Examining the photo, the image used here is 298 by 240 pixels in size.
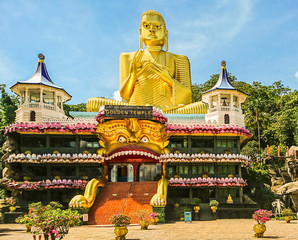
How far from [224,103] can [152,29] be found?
1558 centimetres

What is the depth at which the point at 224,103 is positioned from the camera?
40312mm

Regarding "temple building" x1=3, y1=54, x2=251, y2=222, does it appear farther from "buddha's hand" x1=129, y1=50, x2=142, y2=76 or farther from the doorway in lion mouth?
"buddha's hand" x1=129, y1=50, x2=142, y2=76

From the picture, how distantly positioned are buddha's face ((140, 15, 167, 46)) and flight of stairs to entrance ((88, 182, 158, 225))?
21.4 metres

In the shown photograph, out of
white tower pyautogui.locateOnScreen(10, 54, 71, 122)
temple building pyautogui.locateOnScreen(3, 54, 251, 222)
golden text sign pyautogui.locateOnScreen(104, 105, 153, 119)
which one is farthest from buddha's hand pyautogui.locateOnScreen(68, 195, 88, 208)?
white tower pyautogui.locateOnScreen(10, 54, 71, 122)

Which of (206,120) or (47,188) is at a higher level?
(206,120)

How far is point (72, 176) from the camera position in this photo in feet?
121

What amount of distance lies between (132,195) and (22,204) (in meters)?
10.5

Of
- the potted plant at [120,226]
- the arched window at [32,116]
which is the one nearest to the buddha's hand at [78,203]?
the potted plant at [120,226]

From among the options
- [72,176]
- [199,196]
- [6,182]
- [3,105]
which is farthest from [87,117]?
[3,105]

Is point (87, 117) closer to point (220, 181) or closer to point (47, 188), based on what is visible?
point (47, 188)

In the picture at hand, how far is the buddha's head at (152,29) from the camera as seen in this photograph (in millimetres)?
49750

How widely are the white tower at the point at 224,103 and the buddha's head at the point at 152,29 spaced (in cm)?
1236

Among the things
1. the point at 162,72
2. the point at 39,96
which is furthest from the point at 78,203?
the point at 162,72

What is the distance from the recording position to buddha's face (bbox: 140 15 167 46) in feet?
163
